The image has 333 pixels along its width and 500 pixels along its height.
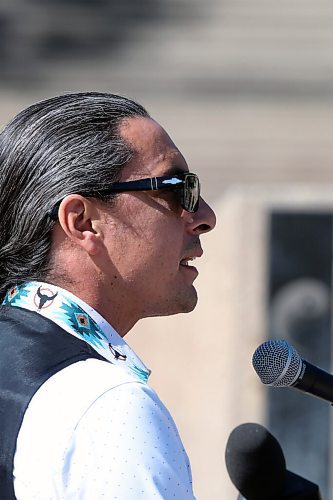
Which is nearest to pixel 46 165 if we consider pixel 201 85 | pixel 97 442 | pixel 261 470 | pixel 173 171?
pixel 173 171

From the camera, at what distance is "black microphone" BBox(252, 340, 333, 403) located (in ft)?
5.34

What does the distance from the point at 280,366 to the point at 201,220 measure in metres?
0.26

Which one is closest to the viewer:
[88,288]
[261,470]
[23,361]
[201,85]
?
[23,361]

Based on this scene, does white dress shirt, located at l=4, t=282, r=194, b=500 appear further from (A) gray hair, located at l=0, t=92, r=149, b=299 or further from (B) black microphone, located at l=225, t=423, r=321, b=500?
(B) black microphone, located at l=225, t=423, r=321, b=500

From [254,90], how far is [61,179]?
6165 mm

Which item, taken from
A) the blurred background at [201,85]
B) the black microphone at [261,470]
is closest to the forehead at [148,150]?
the black microphone at [261,470]

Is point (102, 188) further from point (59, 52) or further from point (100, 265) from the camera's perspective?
point (59, 52)

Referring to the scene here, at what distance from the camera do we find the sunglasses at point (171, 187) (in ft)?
4.95

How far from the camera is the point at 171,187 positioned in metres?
1.57

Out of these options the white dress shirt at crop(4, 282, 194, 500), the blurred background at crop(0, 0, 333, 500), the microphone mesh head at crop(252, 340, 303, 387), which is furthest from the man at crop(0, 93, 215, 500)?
the blurred background at crop(0, 0, 333, 500)

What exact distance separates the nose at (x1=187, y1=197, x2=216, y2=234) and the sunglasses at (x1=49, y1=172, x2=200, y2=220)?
0.01 meters

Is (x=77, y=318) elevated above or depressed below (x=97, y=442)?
above

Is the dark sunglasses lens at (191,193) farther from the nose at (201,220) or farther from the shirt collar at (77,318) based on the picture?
the shirt collar at (77,318)

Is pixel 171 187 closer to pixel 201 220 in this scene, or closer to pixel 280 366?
pixel 201 220
